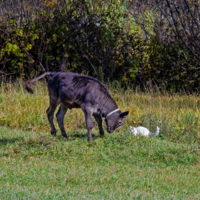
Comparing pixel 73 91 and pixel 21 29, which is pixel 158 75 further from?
pixel 73 91

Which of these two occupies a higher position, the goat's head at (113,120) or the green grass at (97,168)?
the goat's head at (113,120)

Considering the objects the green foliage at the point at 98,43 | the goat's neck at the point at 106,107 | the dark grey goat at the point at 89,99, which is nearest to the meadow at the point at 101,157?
the dark grey goat at the point at 89,99

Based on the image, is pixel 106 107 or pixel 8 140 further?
pixel 8 140

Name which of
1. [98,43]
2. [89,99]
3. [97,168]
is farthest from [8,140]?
[98,43]

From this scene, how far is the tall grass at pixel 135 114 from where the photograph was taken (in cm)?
969

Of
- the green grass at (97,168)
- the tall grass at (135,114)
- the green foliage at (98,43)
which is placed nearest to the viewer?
the green grass at (97,168)

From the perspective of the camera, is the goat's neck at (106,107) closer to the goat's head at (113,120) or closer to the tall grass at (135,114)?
the goat's head at (113,120)

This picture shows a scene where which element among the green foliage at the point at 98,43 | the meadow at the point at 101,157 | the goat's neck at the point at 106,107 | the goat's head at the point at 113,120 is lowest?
the meadow at the point at 101,157

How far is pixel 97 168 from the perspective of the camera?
673 cm

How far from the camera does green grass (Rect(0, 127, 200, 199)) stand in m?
5.42

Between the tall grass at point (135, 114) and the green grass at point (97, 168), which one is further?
the tall grass at point (135, 114)

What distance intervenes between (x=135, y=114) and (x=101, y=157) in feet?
12.0

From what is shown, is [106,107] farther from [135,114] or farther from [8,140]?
[135,114]

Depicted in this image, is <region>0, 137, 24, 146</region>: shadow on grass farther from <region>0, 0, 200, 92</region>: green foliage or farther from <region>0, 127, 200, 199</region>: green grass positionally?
<region>0, 0, 200, 92</region>: green foliage
